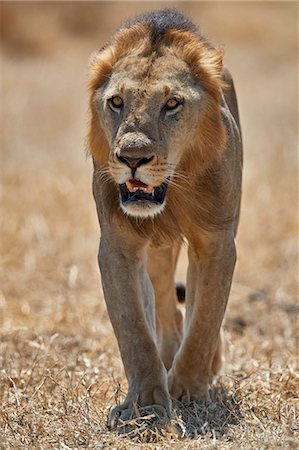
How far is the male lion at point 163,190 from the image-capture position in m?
4.13

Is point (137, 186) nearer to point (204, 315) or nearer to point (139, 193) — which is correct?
point (139, 193)

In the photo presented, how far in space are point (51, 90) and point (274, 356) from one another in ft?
30.4

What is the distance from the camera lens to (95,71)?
4461 mm

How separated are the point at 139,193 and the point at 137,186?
41 millimetres

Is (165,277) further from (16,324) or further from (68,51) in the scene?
(68,51)

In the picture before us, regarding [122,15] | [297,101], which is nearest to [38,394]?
[297,101]

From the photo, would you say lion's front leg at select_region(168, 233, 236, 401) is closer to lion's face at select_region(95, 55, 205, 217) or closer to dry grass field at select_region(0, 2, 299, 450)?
dry grass field at select_region(0, 2, 299, 450)

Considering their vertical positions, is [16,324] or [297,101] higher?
[297,101]

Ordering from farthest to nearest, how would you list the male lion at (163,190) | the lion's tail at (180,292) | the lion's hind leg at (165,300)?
1. the lion's tail at (180,292)
2. the lion's hind leg at (165,300)
3. the male lion at (163,190)

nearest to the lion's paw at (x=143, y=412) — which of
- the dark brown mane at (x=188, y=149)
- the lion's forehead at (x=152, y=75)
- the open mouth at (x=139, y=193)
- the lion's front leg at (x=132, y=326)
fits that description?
the lion's front leg at (x=132, y=326)

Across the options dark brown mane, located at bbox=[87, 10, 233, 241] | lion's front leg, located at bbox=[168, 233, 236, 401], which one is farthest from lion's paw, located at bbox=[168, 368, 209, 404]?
dark brown mane, located at bbox=[87, 10, 233, 241]

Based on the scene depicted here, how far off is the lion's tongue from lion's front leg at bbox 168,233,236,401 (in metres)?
0.53

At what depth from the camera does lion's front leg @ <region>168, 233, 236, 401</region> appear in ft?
14.7

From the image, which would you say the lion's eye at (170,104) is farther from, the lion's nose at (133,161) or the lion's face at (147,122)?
the lion's nose at (133,161)
